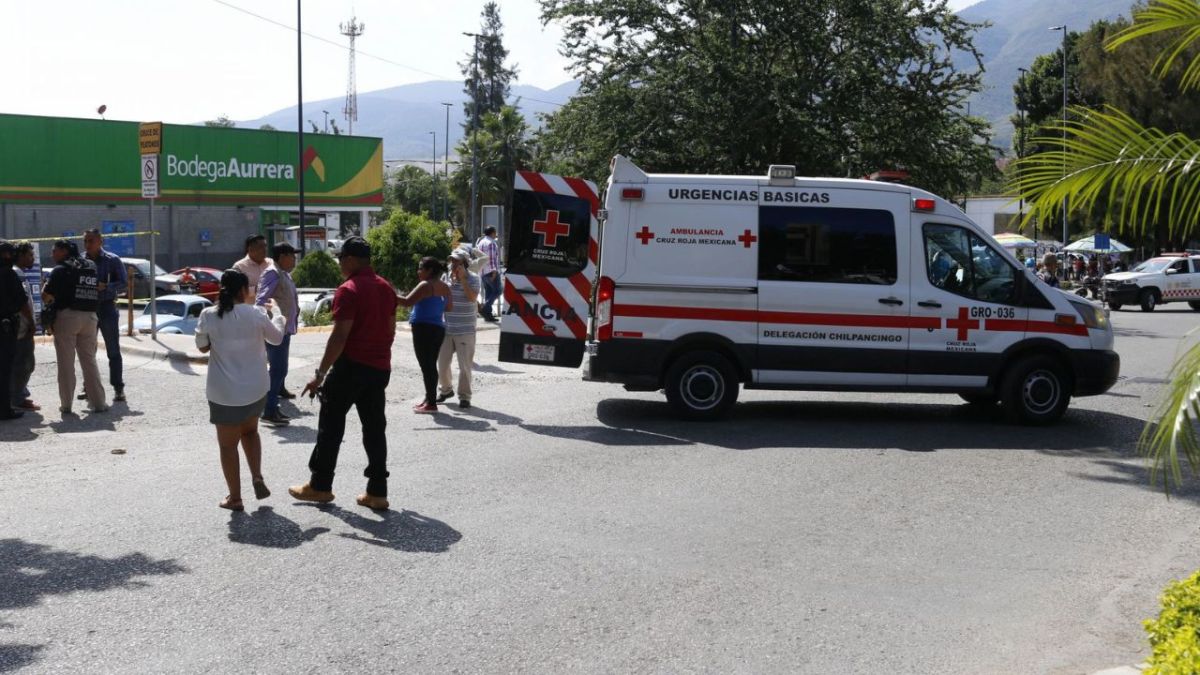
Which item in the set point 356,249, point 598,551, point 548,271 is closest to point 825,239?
point 548,271

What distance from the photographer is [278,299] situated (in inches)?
456

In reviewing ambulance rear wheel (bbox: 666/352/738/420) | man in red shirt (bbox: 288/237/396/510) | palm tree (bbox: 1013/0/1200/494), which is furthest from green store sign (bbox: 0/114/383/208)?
palm tree (bbox: 1013/0/1200/494)

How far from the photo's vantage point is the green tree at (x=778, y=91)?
81.9 ft

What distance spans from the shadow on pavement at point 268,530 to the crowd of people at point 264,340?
188mm

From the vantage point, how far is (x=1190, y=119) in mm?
37594

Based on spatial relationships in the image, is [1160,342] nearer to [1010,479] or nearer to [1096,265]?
[1010,479]

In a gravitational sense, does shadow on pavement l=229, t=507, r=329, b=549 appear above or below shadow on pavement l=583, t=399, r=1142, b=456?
below

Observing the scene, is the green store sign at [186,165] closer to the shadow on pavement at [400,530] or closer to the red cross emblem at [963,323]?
the red cross emblem at [963,323]

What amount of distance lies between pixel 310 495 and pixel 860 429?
5887mm

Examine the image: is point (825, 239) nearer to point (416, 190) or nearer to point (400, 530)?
point (400, 530)

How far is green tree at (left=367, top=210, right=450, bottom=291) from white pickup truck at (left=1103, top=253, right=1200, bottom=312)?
21220mm

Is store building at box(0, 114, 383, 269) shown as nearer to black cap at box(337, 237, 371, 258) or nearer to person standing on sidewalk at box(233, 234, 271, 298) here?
person standing on sidewalk at box(233, 234, 271, 298)

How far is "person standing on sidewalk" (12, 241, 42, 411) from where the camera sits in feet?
38.4

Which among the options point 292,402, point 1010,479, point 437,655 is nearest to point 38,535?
point 437,655
